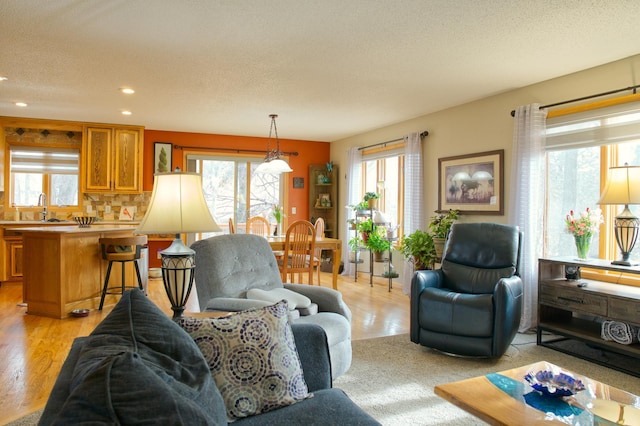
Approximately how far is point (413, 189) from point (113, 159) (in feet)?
15.3

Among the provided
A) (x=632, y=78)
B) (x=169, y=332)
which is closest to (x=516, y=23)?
(x=632, y=78)

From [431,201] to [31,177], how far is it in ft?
20.2

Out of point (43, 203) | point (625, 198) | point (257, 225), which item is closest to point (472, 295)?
point (625, 198)

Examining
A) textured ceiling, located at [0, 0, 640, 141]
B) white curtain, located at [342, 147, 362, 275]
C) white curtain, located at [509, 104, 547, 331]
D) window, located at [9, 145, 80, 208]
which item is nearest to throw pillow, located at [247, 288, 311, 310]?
textured ceiling, located at [0, 0, 640, 141]

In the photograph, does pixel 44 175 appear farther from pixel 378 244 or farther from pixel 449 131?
pixel 449 131

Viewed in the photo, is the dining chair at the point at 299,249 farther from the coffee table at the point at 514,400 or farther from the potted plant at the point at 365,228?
the coffee table at the point at 514,400

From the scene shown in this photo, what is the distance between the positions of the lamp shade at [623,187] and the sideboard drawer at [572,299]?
29.2 inches

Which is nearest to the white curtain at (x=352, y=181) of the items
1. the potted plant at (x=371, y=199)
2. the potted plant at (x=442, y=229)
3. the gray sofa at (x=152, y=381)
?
the potted plant at (x=371, y=199)

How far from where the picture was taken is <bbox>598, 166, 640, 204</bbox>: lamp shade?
3.22m

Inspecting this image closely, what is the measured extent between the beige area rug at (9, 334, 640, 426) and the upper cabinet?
195 inches

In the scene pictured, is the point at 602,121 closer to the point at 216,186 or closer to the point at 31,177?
the point at 216,186

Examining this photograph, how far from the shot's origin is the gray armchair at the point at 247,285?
2.54 meters

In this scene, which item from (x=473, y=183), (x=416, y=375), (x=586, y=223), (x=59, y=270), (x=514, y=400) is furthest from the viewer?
(x=473, y=183)

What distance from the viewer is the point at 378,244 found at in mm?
6340
